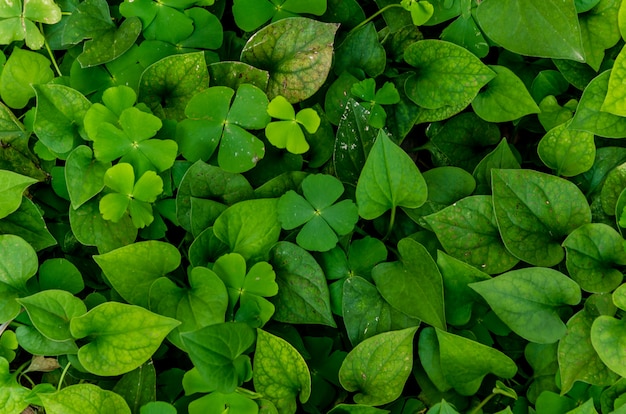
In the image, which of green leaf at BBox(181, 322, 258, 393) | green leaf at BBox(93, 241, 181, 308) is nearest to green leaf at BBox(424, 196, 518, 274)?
green leaf at BBox(181, 322, 258, 393)

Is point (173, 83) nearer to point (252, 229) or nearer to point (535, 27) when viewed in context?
point (252, 229)

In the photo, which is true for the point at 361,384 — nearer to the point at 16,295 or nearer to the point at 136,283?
the point at 136,283

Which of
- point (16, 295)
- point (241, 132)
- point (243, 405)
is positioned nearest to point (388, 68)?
point (241, 132)

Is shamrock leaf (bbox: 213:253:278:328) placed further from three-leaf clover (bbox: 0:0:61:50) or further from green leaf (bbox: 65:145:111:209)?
three-leaf clover (bbox: 0:0:61:50)

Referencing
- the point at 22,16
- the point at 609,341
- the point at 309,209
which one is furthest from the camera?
the point at 22,16

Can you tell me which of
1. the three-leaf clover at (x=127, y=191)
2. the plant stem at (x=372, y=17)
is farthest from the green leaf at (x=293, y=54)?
the three-leaf clover at (x=127, y=191)

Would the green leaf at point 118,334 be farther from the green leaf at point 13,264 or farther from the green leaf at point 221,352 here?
the green leaf at point 13,264

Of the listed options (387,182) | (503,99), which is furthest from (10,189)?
(503,99)
